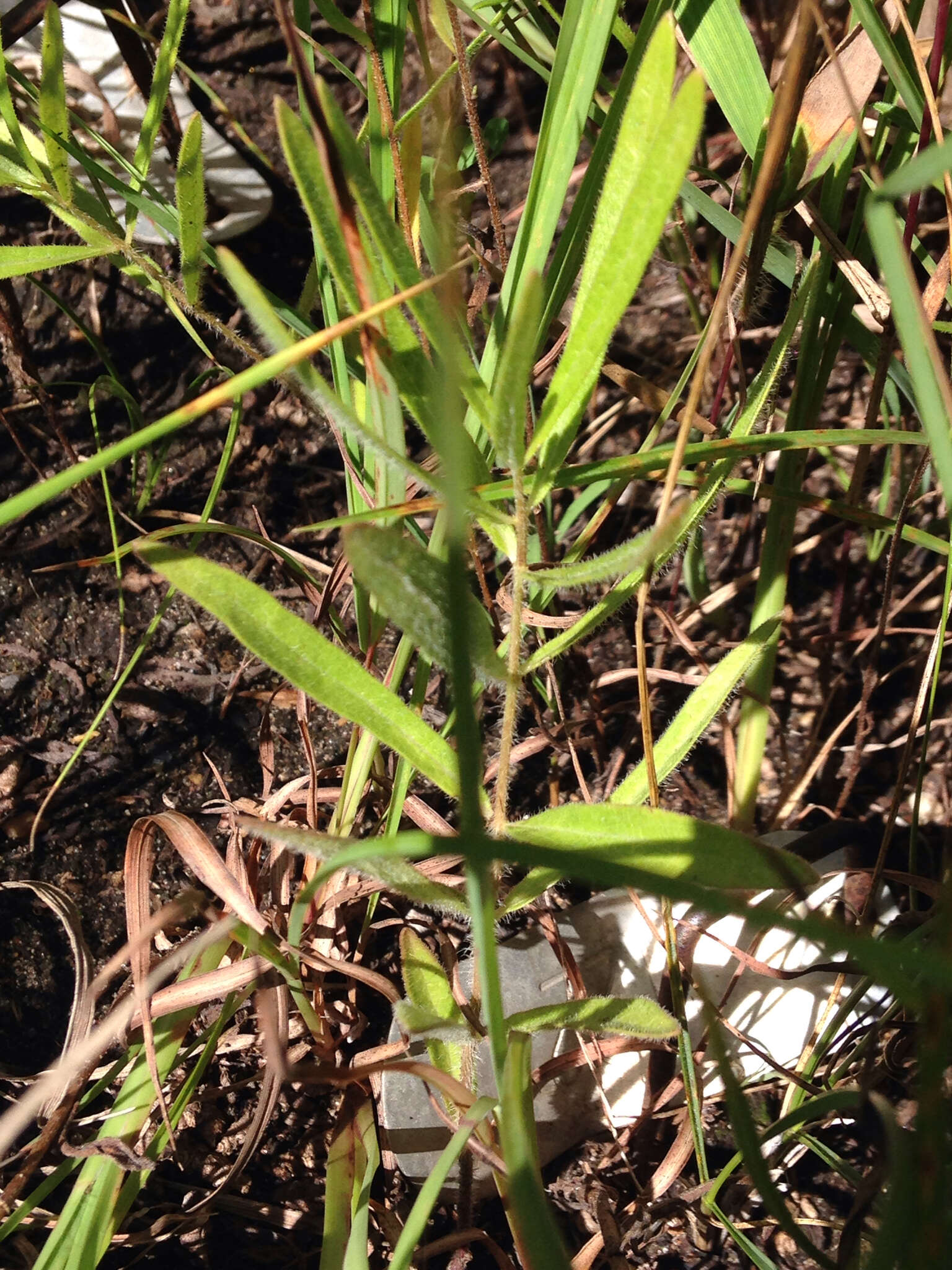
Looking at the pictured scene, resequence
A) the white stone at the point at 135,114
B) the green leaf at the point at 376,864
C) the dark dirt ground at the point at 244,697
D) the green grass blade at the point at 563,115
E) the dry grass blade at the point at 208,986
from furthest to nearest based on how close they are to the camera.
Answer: the white stone at the point at 135,114 < the dark dirt ground at the point at 244,697 < the dry grass blade at the point at 208,986 < the green grass blade at the point at 563,115 < the green leaf at the point at 376,864

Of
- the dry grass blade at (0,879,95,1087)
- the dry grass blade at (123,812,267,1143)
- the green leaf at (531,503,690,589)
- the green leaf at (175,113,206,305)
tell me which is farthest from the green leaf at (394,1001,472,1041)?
the green leaf at (175,113,206,305)

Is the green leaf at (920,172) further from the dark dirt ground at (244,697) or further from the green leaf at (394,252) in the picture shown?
the dark dirt ground at (244,697)

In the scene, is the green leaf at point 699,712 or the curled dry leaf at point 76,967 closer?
the green leaf at point 699,712

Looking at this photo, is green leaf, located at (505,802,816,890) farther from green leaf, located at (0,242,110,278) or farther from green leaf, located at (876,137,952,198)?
green leaf, located at (0,242,110,278)

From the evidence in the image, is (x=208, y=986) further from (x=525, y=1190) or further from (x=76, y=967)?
(x=525, y=1190)

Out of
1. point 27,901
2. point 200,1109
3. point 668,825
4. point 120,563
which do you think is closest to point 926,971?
point 668,825

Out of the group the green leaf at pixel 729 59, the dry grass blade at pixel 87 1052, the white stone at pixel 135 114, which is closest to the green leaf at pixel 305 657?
the dry grass blade at pixel 87 1052
